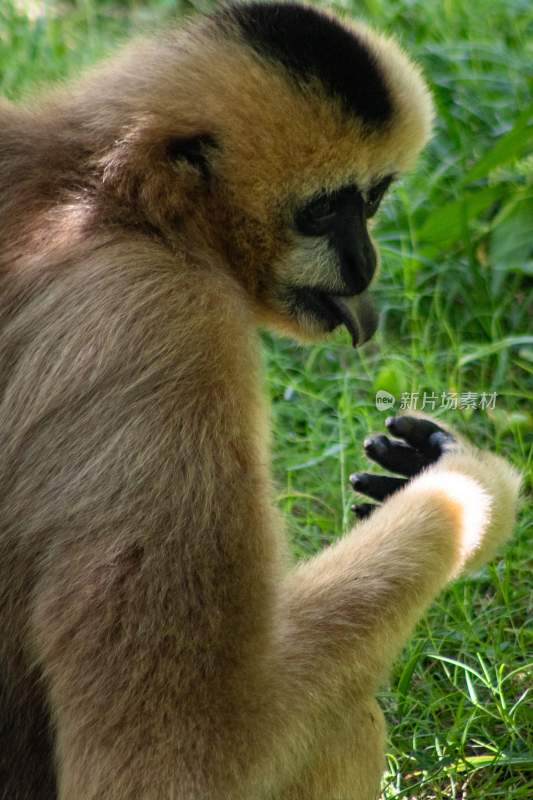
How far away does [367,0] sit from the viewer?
8.47m

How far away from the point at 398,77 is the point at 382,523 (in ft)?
4.96

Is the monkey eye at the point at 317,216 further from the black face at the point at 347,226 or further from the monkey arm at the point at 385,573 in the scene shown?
the monkey arm at the point at 385,573

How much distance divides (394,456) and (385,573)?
79 centimetres

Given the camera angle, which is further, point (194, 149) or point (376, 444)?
point (376, 444)

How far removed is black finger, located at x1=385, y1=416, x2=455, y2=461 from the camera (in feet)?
15.3

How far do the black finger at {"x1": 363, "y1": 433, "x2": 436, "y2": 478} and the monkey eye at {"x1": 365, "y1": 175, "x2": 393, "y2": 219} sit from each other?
814 mm

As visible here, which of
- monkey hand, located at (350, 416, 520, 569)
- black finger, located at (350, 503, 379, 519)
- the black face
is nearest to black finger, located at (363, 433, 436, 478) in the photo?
monkey hand, located at (350, 416, 520, 569)

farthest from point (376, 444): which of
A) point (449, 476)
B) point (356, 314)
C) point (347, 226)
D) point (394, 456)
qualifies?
point (347, 226)

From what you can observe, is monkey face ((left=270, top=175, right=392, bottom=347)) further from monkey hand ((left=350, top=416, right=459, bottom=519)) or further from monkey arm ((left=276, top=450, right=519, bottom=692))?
monkey arm ((left=276, top=450, right=519, bottom=692))

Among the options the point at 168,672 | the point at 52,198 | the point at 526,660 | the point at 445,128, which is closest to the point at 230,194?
the point at 52,198

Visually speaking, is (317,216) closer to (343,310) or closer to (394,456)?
(343,310)

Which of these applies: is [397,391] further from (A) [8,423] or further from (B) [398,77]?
(A) [8,423]

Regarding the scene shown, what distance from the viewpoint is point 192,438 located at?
139 inches

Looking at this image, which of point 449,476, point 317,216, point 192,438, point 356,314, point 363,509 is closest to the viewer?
point 192,438
